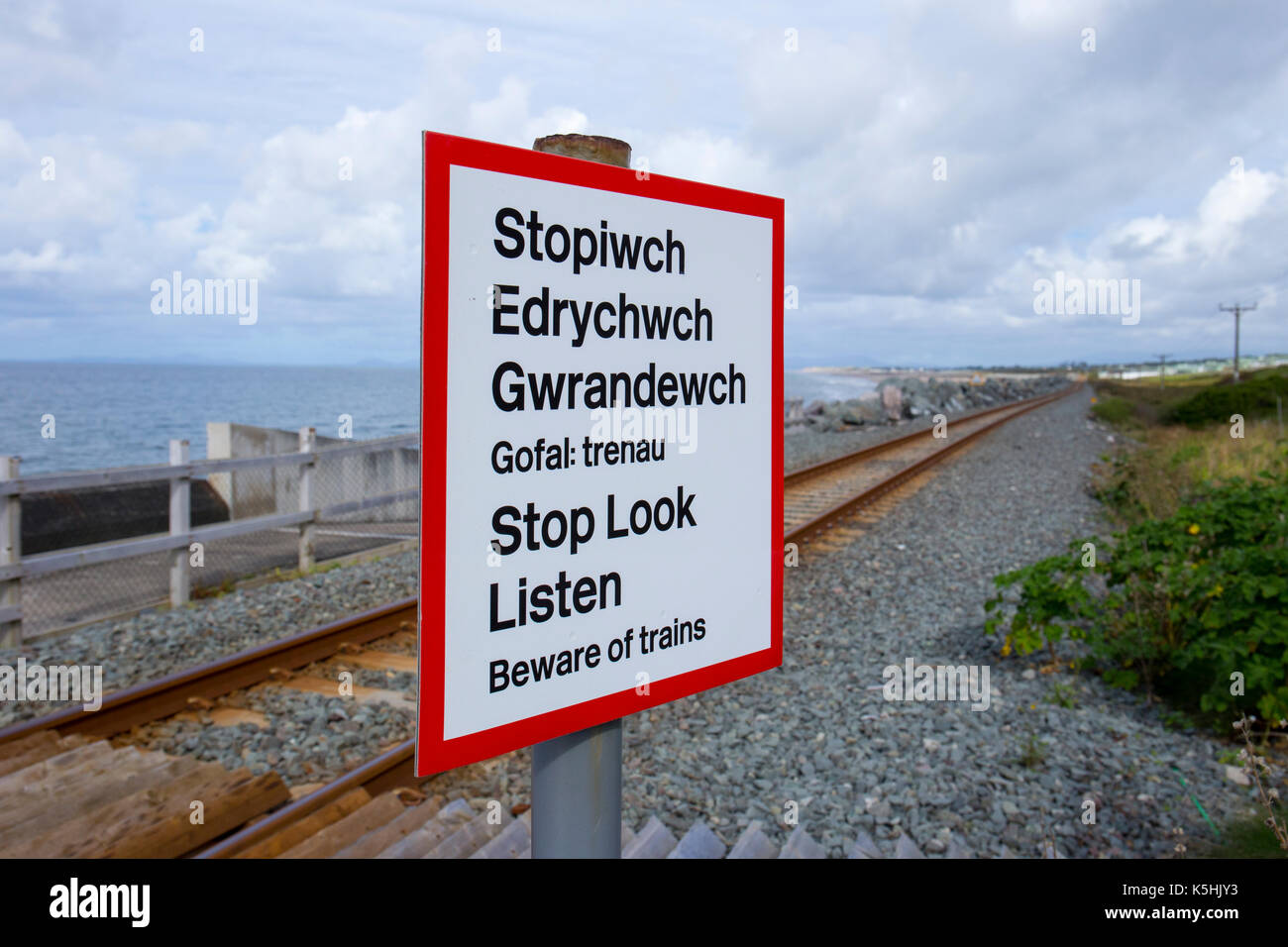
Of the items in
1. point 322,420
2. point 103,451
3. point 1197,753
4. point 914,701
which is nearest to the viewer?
point 1197,753

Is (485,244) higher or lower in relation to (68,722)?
higher

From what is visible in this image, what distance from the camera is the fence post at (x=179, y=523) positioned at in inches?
321

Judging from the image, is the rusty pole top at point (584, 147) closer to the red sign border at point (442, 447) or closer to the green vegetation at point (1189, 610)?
the red sign border at point (442, 447)

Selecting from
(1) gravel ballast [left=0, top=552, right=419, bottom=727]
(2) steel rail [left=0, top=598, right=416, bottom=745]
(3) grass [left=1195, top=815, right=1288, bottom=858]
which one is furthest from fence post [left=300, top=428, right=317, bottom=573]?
(3) grass [left=1195, top=815, right=1288, bottom=858]

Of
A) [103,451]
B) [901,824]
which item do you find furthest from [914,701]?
[103,451]

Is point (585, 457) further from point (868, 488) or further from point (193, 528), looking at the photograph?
point (193, 528)

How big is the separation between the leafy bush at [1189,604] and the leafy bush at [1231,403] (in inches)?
1169

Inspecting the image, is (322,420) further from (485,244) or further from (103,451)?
(485,244)

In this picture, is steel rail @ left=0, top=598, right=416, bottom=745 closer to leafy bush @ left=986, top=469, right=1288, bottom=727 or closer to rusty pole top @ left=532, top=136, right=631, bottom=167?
leafy bush @ left=986, top=469, right=1288, bottom=727

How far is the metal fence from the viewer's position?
24.0 feet
